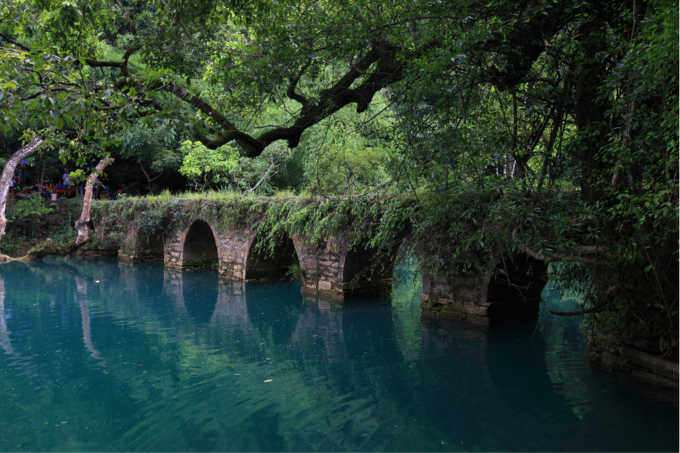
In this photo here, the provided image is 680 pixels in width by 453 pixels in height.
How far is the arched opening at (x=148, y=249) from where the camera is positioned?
18375 millimetres

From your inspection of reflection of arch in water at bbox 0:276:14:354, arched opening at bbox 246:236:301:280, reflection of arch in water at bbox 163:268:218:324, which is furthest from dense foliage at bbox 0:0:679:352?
arched opening at bbox 246:236:301:280

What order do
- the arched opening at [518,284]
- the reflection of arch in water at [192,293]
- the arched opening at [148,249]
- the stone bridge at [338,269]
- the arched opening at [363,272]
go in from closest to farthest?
the arched opening at [518,284] < the stone bridge at [338,269] < the reflection of arch in water at [192,293] < the arched opening at [363,272] < the arched opening at [148,249]

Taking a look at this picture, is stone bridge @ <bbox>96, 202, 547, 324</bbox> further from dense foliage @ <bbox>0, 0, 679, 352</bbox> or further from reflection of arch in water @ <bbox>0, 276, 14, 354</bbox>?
reflection of arch in water @ <bbox>0, 276, 14, 354</bbox>

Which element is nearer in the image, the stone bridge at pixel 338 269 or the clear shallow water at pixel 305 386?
the clear shallow water at pixel 305 386

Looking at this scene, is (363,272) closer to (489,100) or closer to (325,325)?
(325,325)

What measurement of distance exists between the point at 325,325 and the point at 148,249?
12026 millimetres

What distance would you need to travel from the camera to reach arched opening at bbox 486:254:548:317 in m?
8.24

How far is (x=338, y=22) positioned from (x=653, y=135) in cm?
324

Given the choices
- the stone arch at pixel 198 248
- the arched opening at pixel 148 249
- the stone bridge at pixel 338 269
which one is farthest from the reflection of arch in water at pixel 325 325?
the arched opening at pixel 148 249

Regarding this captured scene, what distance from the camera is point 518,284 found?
8.76 metres

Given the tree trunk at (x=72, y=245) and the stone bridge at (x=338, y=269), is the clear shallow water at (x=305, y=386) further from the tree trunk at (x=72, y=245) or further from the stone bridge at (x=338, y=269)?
the tree trunk at (x=72, y=245)

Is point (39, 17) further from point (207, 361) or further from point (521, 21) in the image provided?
point (521, 21)

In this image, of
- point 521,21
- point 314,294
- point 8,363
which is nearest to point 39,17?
point 8,363

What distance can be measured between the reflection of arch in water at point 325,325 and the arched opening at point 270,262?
247cm
